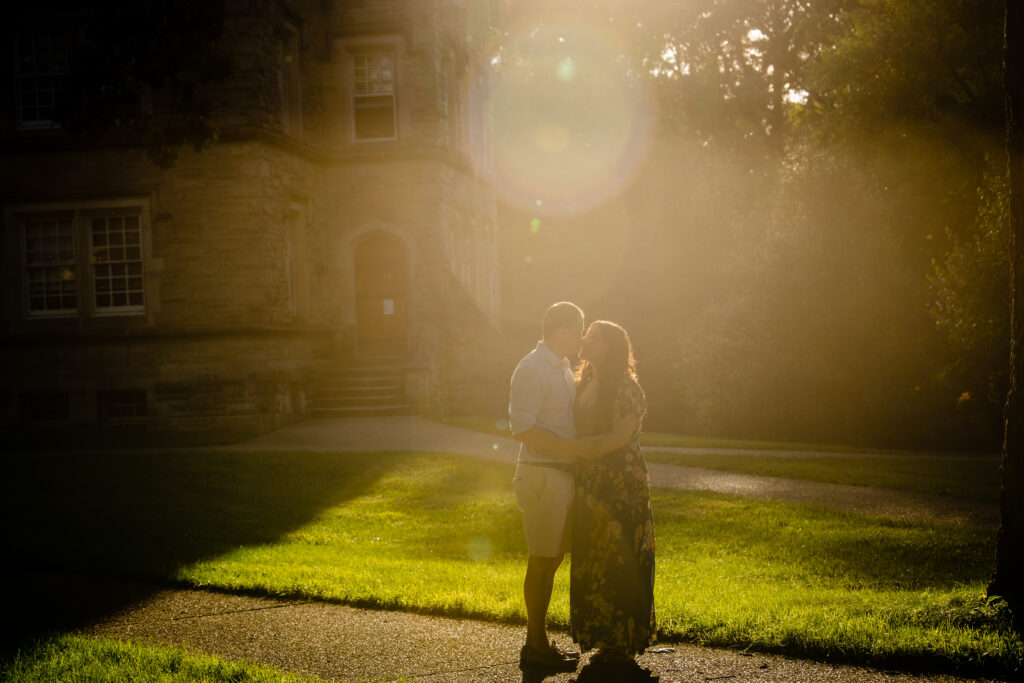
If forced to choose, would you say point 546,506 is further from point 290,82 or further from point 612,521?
point 290,82

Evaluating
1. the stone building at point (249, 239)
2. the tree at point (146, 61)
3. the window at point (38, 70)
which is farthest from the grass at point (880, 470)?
the window at point (38, 70)

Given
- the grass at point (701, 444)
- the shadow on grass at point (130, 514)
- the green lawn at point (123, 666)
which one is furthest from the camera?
the grass at point (701, 444)

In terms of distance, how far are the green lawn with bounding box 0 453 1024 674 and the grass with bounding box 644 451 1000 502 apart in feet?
7.29

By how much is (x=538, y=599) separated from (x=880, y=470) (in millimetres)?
9720

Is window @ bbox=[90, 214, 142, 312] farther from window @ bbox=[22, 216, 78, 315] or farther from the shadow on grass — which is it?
the shadow on grass

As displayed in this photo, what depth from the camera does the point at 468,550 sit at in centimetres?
1008

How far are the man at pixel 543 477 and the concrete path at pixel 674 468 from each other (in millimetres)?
6346

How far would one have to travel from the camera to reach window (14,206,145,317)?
2086 centimetres

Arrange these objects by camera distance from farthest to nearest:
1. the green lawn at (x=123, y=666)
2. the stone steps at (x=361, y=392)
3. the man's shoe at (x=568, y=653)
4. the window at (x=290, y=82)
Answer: the window at (x=290, y=82)
the stone steps at (x=361, y=392)
the man's shoe at (x=568, y=653)
the green lawn at (x=123, y=666)

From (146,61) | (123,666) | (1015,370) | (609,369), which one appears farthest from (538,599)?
(146,61)

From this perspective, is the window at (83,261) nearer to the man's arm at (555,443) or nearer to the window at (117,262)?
the window at (117,262)

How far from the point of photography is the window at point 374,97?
24.5 metres

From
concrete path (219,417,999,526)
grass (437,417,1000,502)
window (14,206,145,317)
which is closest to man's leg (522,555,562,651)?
concrete path (219,417,999,526)

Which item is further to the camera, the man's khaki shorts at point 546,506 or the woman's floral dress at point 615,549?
the man's khaki shorts at point 546,506
